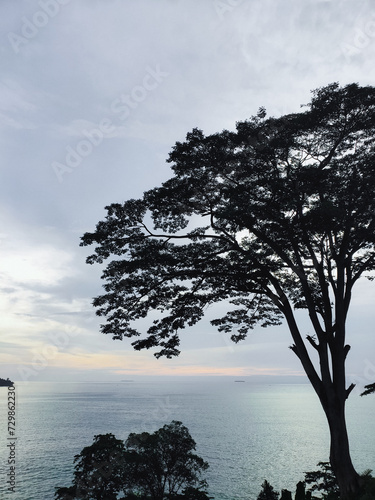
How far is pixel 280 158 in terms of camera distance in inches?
564

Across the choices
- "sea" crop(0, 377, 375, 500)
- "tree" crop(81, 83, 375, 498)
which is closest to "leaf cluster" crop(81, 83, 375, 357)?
"tree" crop(81, 83, 375, 498)

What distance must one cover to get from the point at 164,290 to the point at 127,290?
1.47 m

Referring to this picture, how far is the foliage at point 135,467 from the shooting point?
3067 cm

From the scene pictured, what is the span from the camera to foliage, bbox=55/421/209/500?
3067 cm

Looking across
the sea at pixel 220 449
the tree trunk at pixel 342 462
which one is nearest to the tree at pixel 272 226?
the tree trunk at pixel 342 462

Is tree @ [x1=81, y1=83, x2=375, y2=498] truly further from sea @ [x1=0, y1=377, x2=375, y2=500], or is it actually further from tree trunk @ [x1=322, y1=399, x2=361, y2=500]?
sea @ [x1=0, y1=377, x2=375, y2=500]

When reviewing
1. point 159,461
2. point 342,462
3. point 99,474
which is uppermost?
point 342,462

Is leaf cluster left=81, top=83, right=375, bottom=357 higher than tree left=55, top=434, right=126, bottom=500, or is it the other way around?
leaf cluster left=81, top=83, right=375, bottom=357

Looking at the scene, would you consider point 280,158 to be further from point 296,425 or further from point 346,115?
point 296,425

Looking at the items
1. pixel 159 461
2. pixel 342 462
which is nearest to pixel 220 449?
pixel 159 461

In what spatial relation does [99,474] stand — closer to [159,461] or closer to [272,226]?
[159,461]

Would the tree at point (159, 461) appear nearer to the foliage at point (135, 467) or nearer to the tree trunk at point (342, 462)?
the foliage at point (135, 467)

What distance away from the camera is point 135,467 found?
32000 millimetres

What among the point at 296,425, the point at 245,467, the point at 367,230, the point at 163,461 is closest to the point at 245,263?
the point at 367,230
